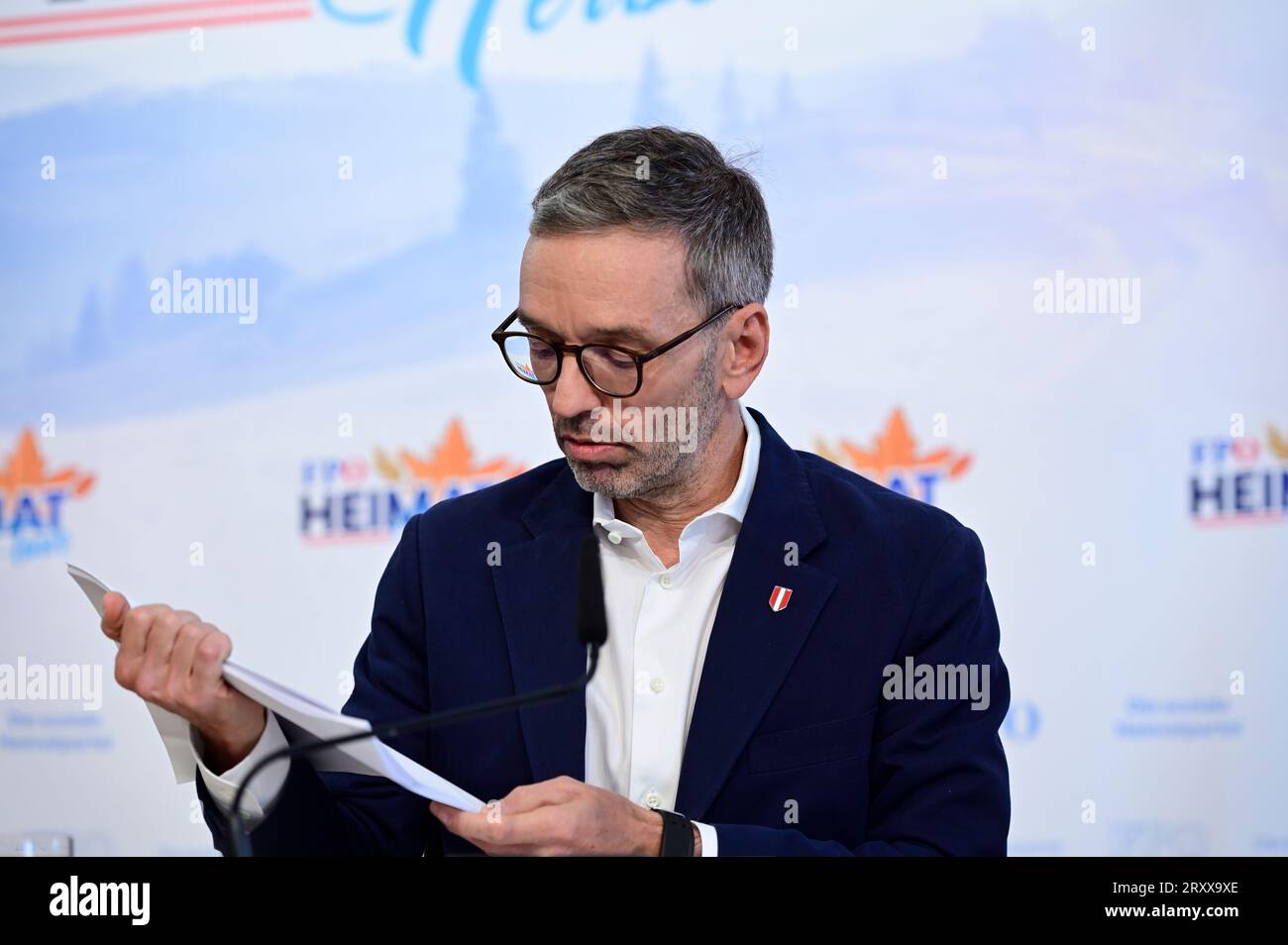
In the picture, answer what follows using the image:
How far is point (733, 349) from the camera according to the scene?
2.03 m

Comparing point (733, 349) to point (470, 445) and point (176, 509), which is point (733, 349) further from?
point (176, 509)

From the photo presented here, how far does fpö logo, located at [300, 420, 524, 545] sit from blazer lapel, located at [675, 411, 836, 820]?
130 centimetres

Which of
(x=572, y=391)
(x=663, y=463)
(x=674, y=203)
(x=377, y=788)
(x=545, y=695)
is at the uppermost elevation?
(x=674, y=203)

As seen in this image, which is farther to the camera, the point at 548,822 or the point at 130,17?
the point at 130,17

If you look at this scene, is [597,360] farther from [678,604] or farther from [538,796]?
[538,796]

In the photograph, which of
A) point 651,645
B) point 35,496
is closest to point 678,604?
point 651,645

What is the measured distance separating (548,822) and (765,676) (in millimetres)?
510

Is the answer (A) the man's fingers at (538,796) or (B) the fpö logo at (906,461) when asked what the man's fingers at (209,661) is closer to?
(A) the man's fingers at (538,796)

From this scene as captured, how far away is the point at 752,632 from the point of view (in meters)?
1.87

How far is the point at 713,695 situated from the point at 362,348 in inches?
67.2

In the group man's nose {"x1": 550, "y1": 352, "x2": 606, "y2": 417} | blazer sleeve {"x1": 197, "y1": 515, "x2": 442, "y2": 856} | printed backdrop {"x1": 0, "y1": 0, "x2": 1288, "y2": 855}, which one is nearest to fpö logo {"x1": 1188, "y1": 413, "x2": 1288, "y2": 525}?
printed backdrop {"x1": 0, "y1": 0, "x2": 1288, "y2": 855}

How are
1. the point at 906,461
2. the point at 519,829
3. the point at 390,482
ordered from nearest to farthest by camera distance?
the point at 519,829 < the point at 906,461 < the point at 390,482
